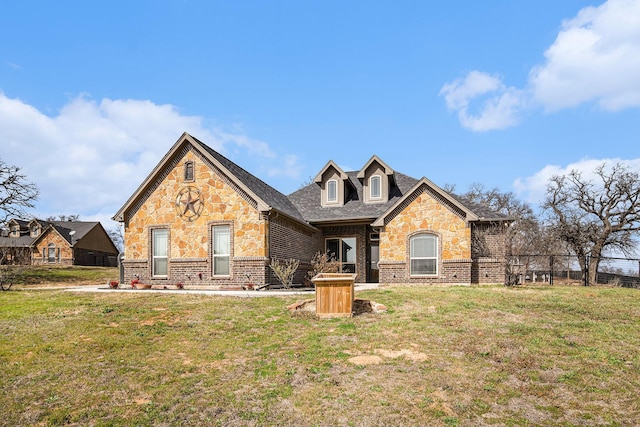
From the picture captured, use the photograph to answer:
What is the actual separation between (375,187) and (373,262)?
4.39 metres

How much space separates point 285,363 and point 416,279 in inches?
525

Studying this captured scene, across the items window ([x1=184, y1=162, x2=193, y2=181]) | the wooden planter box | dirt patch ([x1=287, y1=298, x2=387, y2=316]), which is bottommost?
dirt patch ([x1=287, y1=298, x2=387, y2=316])

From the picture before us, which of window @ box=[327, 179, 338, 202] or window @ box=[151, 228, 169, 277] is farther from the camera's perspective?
window @ box=[327, 179, 338, 202]

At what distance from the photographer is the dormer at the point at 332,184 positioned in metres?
25.6

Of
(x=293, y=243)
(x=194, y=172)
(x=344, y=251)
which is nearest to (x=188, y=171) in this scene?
(x=194, y=172)

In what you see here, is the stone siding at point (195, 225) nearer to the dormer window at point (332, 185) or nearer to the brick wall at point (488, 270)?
the dormer window at point (332, 185)

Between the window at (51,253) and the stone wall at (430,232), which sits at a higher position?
the stone wall at (430,232)

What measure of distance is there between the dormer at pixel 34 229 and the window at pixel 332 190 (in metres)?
45.4

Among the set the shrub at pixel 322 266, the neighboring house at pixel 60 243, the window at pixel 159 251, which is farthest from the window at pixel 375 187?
the neighboring house at pixel 60 243

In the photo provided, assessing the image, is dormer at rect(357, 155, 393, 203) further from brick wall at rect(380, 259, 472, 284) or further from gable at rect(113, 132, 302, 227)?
gable at rect(113, 132, 302, 227)

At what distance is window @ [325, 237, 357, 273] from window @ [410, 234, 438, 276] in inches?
190

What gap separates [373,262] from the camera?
25109mm

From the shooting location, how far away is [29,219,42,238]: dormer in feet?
178

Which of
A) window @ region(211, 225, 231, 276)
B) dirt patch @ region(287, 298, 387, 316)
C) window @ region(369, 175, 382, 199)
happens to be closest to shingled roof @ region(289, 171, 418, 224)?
window @ region(369, 175, 382, 199)
